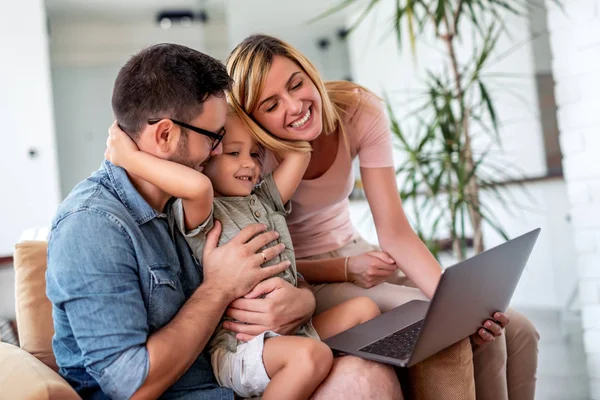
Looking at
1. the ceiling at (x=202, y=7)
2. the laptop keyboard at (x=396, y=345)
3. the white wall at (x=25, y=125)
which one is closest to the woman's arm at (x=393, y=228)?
the laptop keyboard at (x=396, y=345)

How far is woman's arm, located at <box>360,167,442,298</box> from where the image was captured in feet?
5.89

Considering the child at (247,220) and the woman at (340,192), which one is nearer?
the child at (247,220)

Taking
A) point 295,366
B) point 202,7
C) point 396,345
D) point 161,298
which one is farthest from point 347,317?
point 202,7

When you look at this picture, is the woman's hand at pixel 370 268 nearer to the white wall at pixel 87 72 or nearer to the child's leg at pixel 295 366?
the child's leg at pixel 295 366

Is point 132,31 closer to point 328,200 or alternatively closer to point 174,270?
point 328,200

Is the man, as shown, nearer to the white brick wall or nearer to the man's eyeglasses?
the man's eyeglasses

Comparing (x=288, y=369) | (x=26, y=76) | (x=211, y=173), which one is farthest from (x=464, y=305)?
(x=26, y=76)

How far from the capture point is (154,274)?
1.23m

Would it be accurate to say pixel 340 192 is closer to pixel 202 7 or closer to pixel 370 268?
pixel 370 268

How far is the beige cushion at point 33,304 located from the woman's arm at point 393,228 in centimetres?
91

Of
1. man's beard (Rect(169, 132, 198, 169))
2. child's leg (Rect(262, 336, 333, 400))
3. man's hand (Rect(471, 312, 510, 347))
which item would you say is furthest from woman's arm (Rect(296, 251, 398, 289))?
man's beard (Rect(169, 132, 198, 169))

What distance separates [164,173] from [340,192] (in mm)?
737

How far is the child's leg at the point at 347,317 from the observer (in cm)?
149

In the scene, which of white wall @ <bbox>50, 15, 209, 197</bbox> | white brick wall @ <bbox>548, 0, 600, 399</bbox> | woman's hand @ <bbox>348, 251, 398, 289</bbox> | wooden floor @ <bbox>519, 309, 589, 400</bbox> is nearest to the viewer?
woman's hand @ <bbox>348, 251, 398, 289</bbox>
